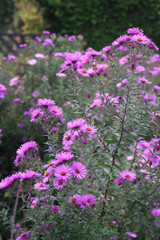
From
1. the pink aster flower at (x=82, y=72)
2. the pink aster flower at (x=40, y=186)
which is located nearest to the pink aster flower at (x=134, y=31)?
the pink aster flower at (x=82, y=72)

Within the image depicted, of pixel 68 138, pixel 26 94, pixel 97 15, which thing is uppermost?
pixel 97 15

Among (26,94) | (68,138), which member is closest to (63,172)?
(68,138)

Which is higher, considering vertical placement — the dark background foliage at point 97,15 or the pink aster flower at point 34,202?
the dark background foliage at point 97,15

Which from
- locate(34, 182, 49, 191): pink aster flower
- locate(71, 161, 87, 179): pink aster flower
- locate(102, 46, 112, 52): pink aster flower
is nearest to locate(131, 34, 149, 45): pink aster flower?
locate(102, 46, 112, 52): pink aster flower

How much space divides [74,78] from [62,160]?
0.52 metres

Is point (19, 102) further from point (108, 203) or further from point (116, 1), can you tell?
point (116, 1)

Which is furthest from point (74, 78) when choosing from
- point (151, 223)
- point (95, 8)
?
point (95, 8)

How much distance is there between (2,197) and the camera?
2.44 m

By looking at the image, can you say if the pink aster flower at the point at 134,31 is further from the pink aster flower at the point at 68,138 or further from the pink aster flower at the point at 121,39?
the pink aster flower at the point at 68,138

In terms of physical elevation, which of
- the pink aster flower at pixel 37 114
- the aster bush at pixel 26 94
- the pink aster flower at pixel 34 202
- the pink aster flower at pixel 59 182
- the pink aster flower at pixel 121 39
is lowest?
the pink aster flower at pixel 34 202

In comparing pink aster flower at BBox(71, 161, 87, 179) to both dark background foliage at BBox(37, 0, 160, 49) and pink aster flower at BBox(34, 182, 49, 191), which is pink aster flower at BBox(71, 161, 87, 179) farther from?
dark background foliage at BBox(37, 0, 160, 49)

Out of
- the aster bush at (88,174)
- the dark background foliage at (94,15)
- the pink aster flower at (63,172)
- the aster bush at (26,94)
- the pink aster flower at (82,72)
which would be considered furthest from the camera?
the dark background foliage at (94,15)

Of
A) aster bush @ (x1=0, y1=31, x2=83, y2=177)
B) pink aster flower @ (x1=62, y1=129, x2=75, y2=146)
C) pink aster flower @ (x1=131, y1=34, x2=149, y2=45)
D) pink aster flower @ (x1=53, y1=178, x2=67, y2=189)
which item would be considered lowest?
pink aster flower @ (x1=53, y1=178, x2=67, y2=189)

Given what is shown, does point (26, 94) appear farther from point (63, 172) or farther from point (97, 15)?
point (97, 15)
